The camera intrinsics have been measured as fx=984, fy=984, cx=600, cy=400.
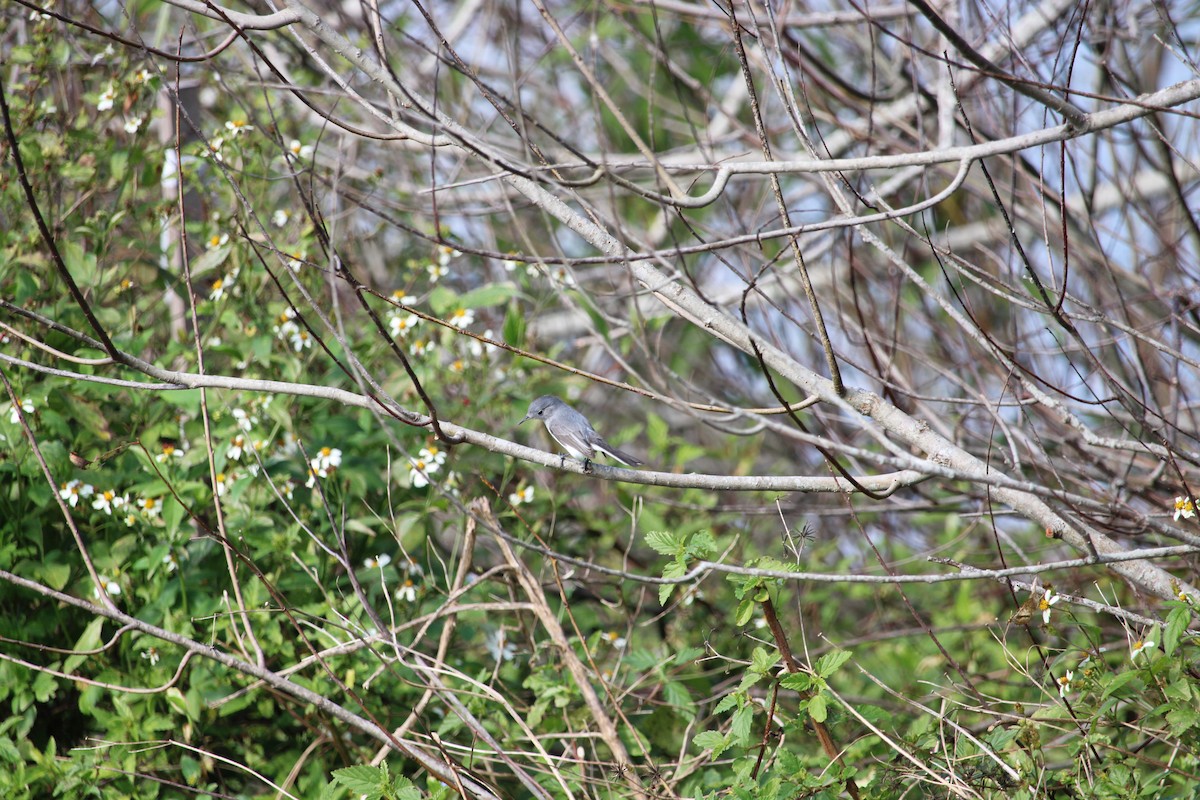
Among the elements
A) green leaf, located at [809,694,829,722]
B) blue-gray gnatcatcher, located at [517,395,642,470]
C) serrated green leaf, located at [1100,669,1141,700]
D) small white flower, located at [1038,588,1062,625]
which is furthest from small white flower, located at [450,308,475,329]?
serrated green leaf, located at [1100,669,1141,700]

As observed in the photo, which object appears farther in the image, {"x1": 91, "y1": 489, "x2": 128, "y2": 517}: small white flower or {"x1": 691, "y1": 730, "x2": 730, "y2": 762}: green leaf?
{"x1": 91, "y1": 489, "x2": 128, "y2": 517}: small white flower

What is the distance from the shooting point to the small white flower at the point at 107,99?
344 cm

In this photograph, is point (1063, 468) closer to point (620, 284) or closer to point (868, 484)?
point (868, 484)

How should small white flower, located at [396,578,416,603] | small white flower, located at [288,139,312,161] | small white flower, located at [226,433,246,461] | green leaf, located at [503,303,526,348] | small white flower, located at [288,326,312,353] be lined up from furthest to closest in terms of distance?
green leaf, located at [503,303,526,348] < small white flower, located at [288,139,312,161] < small white flower, located at [288,326,312,353] < small white flower, located at [396,578,416,603] < small white flower, located at [226,433,246,461]

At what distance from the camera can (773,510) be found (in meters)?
3.98

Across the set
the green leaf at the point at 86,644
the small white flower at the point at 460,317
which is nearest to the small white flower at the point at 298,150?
the small white flower at the point at 460,317

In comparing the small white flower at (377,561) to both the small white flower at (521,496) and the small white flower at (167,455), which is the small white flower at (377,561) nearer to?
the small white flower at (521,496)

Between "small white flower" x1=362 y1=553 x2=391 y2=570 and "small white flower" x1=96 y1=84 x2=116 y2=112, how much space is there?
1824 mm

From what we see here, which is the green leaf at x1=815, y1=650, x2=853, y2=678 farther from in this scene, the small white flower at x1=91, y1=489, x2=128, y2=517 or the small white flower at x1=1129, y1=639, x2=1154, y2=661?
the small white flower at x1=91, y1=489, x2=128, y2=517

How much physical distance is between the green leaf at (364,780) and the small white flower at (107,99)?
8.06 feet

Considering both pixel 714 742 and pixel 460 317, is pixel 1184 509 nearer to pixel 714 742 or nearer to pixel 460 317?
pixel 714 742

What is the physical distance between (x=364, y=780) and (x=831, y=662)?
1.15 meters

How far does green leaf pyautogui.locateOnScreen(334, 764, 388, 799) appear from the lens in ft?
7.60

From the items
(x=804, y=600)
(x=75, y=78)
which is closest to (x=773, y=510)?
(x=804, y=600)
